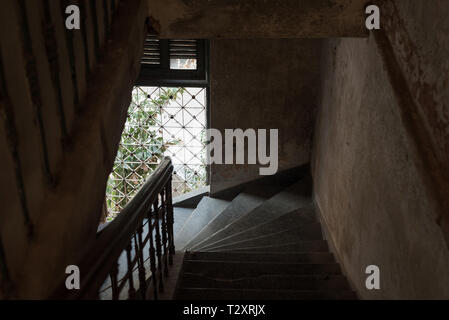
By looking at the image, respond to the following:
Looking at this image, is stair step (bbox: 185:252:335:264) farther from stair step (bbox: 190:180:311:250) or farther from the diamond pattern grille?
the diamond pattern grille

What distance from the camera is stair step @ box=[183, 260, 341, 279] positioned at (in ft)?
11.1

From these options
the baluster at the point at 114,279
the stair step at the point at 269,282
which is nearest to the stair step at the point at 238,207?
the stair step at the point at 269,282

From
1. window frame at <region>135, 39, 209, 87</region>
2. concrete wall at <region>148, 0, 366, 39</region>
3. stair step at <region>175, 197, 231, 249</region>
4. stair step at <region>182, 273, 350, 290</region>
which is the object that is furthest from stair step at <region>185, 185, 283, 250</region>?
concrete wall at <region>148, 0, 366, 39</region>

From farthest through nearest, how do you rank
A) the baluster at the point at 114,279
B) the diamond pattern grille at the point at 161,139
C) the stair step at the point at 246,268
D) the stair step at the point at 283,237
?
the diamond pattern grille at the point at 161,139 → the stair step at the point at 283,237 → the stair step at the point at 246,268 → the baluster at the point at 114,279

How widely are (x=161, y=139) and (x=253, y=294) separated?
3563 millimetres

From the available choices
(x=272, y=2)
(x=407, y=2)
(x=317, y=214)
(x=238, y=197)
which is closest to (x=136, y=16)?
(x=272, y=2)

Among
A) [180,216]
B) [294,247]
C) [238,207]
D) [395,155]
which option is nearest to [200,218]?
[238,207]

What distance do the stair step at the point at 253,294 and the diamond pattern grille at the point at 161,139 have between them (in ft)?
10.5

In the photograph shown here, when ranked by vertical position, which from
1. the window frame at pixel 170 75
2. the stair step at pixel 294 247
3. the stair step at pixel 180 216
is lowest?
the stair step at pixel 180 216

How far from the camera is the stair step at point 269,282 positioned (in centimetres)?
313

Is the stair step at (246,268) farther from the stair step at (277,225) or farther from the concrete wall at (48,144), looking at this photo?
the concrete wall at (48,144)

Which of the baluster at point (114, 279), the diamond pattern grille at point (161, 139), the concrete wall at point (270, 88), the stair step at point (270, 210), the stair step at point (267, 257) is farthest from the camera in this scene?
the diamond pattern grille at point (161, 139)

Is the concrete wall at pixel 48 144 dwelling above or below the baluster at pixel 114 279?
above

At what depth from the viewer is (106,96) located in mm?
1971
